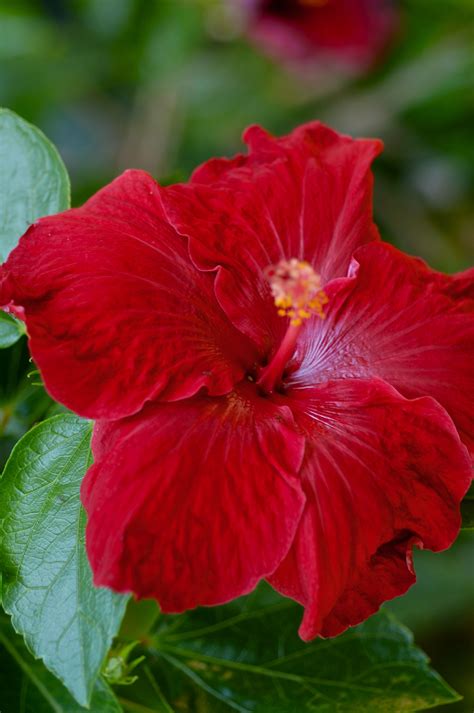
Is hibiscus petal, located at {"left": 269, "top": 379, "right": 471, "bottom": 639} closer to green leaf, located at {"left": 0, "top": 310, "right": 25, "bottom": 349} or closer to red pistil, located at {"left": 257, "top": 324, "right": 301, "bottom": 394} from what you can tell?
red pistil, located at {"left": 257, "top": 324, "right": 301, "bottom": 394}

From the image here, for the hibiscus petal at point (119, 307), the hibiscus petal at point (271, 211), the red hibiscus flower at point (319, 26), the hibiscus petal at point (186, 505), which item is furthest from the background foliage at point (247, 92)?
the hibiscus petal at point (186, 505)

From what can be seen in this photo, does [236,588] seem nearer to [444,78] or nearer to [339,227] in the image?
[339,227]

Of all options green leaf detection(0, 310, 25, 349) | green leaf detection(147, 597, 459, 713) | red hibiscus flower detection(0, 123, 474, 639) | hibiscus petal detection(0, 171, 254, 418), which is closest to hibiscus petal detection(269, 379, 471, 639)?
red hibiscus flower detection(0, 123, 474, 639)

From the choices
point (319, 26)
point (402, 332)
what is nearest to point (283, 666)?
point (402, 332)

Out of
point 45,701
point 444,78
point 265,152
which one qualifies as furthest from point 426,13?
point 45,701

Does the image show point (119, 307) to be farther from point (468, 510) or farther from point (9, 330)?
point (468, 510)

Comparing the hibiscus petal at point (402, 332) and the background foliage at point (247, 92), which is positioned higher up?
the hibiscus petal at point (402, 332)

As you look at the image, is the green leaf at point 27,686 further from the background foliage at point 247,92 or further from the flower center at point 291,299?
the background foliage at point 247,92
